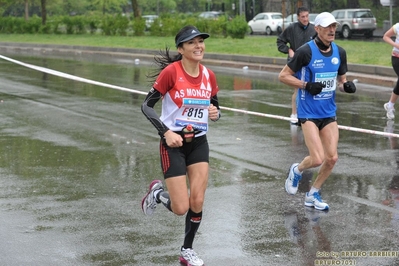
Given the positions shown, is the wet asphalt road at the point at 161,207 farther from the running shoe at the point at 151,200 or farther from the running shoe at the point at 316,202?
the running shoe at the point at 151,200

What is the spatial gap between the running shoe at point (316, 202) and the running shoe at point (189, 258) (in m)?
2.02

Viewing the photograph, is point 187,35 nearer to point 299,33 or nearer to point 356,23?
point 299,33

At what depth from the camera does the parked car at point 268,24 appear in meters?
49.6

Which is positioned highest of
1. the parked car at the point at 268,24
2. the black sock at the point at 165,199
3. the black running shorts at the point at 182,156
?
the black running shorts at the point at 182,156

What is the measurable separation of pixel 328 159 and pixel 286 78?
3.03 feet

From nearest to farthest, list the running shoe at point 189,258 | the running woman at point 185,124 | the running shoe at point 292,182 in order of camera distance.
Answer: the running shoe at point 189,258 → the running woman at point 185,124 → the running shoe at point 292,182

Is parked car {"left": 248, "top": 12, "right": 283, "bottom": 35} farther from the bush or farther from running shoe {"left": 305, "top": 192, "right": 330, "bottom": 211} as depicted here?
running shoe {"left": 305, "top": 192, "right": 330, "bottom": 211}

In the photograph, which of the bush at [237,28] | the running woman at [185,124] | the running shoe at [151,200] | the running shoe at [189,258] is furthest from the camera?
the bush at [237,28]

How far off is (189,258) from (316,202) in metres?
2.14

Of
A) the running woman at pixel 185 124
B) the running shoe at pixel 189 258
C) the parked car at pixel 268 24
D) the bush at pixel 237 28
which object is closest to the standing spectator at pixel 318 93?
the running woman at pixel 185 124

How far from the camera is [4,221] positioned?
746 centimetres

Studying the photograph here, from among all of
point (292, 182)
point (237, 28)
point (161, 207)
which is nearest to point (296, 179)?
point (292, 182)

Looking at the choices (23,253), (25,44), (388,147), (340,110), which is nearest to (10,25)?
(25,44)

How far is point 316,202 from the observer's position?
780cm
